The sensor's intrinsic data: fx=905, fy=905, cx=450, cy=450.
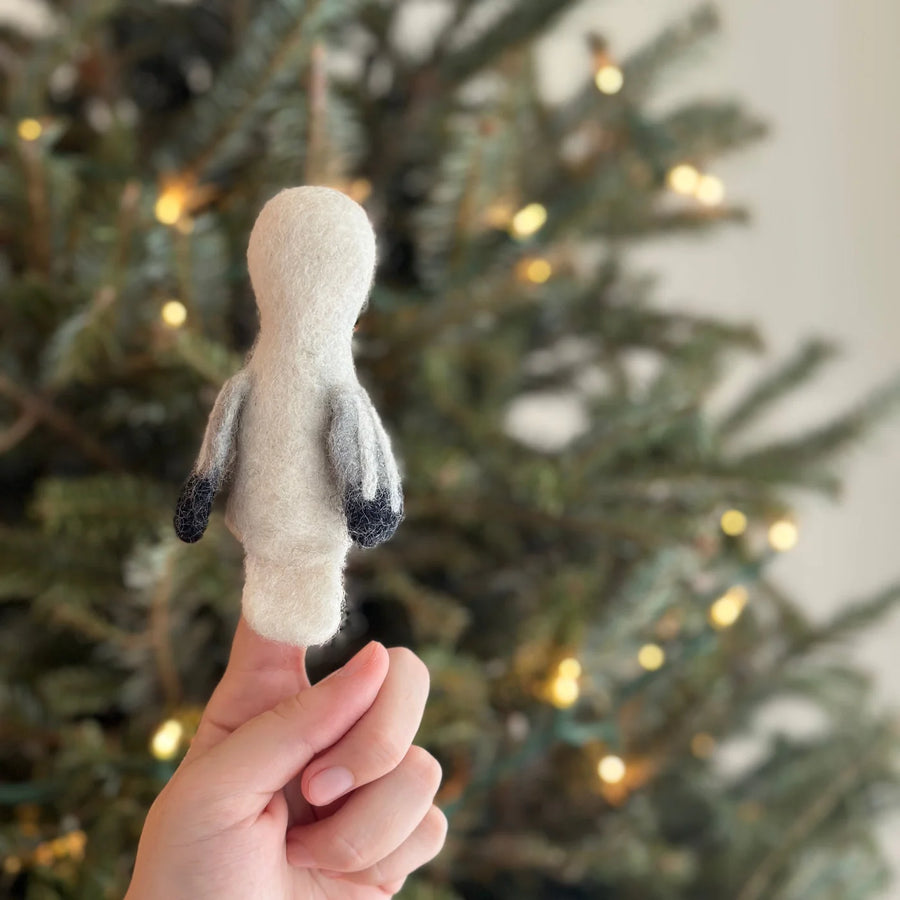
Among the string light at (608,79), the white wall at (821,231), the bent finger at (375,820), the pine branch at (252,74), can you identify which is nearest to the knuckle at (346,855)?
the bent finger at (375,820)

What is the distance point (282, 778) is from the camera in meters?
0.31

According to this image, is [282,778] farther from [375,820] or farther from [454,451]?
[454,451]

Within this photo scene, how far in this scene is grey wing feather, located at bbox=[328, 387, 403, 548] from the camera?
28 cm

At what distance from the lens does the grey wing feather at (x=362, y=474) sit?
276 mm

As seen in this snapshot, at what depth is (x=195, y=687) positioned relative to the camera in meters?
0.58

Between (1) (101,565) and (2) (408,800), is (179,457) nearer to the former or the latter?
(1) (101,565)

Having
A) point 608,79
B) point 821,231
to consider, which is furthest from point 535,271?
point 821,231

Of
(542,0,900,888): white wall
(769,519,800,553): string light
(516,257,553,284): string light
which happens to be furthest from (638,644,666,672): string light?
(542,0,900,888): white wall

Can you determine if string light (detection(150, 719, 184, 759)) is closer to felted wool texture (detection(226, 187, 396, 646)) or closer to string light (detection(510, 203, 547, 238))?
felted wool texture (detection(226, 187, 396, 646))

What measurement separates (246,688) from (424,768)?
0.24ft

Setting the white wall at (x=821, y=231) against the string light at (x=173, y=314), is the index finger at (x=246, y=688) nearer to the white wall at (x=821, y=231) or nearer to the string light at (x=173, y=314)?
the string light at (x=173, y=314)

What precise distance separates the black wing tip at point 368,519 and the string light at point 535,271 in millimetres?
364

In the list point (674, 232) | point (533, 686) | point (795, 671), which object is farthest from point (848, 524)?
point (533, 686)

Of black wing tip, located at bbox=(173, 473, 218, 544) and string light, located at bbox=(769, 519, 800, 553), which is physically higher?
black wing tip, located at bbox=(173, 473, 218, 544)
